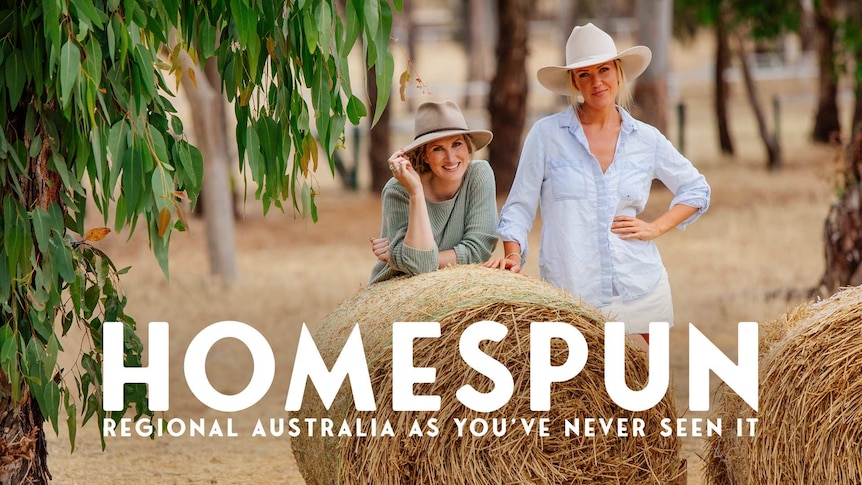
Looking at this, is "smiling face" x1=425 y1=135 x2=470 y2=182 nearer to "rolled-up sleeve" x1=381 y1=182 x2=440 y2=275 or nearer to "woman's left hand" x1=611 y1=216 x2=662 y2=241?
"rolled-up sleeve" x1=381 y1=182 x2=440 y2=275

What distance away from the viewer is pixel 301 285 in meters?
13.0

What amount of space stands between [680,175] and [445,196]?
98 centimetres

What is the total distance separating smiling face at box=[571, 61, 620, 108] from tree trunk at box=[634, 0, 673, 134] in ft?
43.0

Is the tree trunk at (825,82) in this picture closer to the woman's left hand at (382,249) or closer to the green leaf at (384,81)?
the woman's left hand at (382,249)

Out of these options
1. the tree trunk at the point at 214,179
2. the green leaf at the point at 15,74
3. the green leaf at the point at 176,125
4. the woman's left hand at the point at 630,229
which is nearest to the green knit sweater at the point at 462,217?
the woman's left hand at the point at 630,229

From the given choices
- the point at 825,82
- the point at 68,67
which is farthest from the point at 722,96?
the point at 68,67

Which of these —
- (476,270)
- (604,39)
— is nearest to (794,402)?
(476,270)

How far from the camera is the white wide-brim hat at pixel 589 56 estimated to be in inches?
208

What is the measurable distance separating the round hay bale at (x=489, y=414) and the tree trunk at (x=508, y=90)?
13715mm

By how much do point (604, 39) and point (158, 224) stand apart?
6.92 feet

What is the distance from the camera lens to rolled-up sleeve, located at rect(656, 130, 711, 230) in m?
5.38

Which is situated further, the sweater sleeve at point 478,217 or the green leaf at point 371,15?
the sweater sleeve at point 478,217

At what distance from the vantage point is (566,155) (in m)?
5.32

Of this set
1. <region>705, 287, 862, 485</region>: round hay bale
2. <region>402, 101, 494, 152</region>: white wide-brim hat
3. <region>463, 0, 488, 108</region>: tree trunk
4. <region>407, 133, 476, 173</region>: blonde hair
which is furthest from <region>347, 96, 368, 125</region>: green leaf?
<region>463, 0, 488, 108</region>: tree trunk
